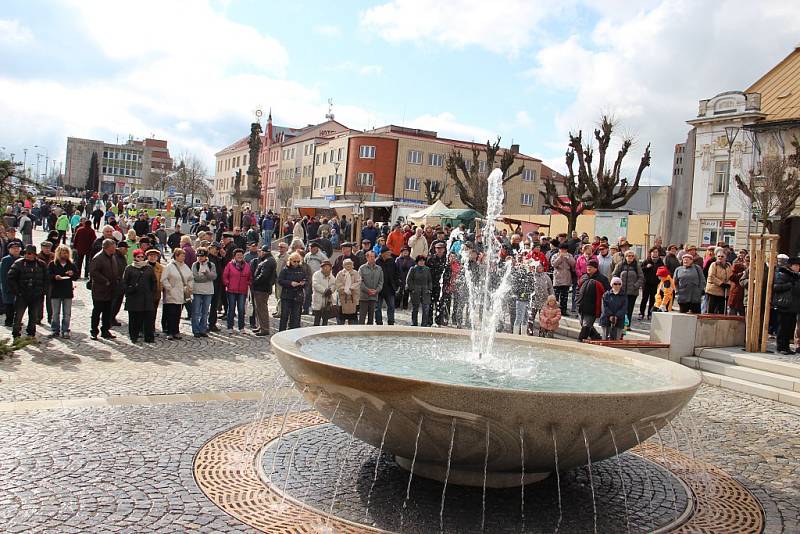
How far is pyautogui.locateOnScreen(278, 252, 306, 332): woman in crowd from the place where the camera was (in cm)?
1409

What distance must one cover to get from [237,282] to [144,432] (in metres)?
7.66

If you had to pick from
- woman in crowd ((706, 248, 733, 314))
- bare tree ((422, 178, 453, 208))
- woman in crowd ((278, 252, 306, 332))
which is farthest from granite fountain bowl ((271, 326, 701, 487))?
bare tree ((422, 178, 453, 208))

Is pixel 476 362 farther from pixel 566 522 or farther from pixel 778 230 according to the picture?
pixel 778 230

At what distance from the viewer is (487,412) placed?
5.09 m

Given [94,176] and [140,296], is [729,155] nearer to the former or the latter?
[140,296]

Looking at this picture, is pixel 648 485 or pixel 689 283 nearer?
pixel 648 485

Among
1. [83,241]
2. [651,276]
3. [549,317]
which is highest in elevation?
[651,276]

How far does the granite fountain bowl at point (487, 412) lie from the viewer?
201 inches

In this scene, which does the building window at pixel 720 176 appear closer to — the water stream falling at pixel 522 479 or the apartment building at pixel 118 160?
the water stream falling at pixel 522 479

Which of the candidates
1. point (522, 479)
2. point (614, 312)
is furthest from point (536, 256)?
point (522, 479)

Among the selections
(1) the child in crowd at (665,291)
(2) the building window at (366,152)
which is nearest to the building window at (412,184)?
(2) the building window at (366,152)

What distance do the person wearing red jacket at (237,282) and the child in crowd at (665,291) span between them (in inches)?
390

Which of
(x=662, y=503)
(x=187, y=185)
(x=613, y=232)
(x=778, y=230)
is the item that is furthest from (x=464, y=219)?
(x=187, y=185)

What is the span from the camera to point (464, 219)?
3136cm
